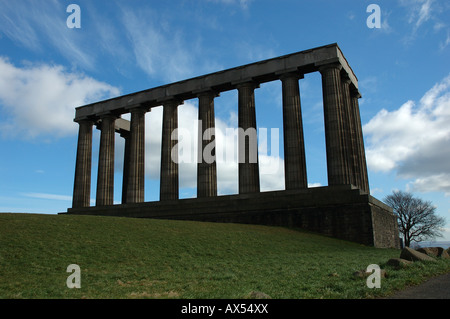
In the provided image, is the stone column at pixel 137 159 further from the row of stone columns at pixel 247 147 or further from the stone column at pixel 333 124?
the stone column at pixel 333 124

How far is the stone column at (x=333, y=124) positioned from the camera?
3938cm

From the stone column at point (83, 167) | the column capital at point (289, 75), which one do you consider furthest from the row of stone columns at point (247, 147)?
the column capital at point (289, 75)

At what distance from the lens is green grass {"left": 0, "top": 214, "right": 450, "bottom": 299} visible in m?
11.6

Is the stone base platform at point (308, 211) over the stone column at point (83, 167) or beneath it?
beneath

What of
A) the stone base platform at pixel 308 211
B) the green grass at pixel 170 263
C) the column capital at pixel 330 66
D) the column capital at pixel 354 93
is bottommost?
the green grass at pixel 170 263

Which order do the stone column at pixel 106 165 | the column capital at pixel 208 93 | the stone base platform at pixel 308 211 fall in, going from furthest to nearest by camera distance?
the stone column at pixel 106 165 < the column capital at pixel 208 93 < the stone base platform at pixel 308 211

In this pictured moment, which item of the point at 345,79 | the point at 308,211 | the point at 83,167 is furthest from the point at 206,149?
the point at 83,167

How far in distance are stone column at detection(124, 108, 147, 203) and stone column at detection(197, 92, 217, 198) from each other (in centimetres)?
980

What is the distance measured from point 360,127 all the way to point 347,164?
41.2ft

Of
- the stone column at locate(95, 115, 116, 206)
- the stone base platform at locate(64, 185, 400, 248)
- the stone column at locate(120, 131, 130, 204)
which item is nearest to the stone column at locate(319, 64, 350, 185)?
the stone base platform at locate(64, 185, 400, 248)

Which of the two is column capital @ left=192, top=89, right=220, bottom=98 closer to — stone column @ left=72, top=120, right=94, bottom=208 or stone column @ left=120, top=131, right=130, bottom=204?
stone column @ left=120, top=131, right=130, bottom=204

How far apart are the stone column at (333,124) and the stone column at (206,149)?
1392cm
